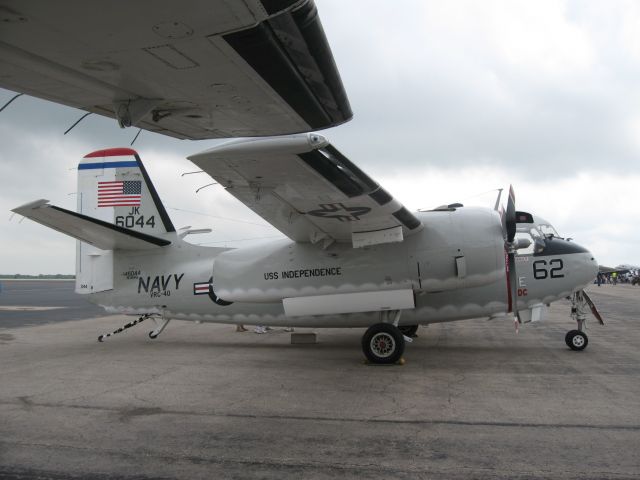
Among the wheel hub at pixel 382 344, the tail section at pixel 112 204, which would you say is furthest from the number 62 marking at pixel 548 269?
the tail section at pixel 112 204

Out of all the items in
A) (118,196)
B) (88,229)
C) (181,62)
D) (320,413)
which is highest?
(118,196)

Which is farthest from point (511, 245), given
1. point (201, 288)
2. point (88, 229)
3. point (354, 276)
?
point (88, 229)

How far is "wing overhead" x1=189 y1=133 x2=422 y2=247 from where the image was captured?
5.03 m

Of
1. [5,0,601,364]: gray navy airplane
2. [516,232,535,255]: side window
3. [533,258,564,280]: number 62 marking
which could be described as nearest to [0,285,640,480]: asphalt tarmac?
[5,0,601,364]: gray navy airplane

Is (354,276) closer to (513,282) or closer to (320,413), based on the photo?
(513,282)

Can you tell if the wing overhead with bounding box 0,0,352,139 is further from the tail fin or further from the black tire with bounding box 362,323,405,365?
the tail fin

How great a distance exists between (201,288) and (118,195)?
3.29 metres

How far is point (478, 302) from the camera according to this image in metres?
10.3

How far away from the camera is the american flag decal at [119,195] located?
39.8 ft

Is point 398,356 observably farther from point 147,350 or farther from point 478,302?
point 147,350

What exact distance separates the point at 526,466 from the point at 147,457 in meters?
3.35

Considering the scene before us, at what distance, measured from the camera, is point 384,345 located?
9.09m

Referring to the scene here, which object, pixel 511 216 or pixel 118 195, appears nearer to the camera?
pixel 511 216

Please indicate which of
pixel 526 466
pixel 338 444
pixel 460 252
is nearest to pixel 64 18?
pixel 338 444
